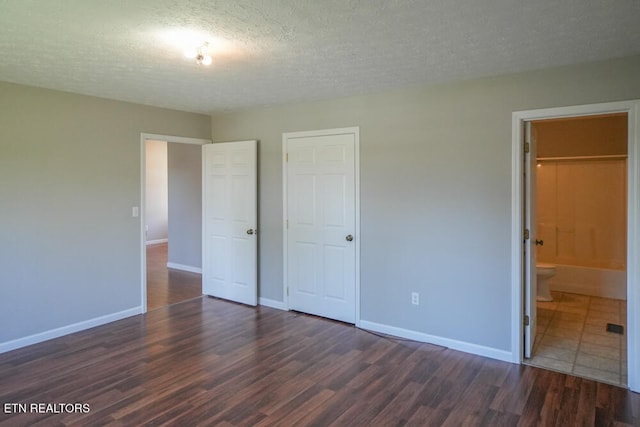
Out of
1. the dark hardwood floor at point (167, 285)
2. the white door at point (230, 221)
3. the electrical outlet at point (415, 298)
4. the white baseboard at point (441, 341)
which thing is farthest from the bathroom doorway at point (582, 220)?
the dark hardwood floor at point (167, 285)

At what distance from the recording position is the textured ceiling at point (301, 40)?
213 cm

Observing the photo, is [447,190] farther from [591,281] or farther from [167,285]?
[167,285]

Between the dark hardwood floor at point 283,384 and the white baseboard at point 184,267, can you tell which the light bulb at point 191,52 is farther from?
the white baseboard at point 184,267

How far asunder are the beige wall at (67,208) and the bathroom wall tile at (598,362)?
14.5ft

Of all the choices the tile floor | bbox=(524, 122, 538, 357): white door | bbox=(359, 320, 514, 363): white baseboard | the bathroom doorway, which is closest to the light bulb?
bbox=(524, 122, 538, 357): white door

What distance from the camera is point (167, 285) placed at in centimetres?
603

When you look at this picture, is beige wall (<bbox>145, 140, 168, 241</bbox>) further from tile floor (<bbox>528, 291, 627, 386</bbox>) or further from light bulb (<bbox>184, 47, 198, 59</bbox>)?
tile floor (<bbox>528, 291, 627, 386</bbox>)

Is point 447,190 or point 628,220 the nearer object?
point 628,220

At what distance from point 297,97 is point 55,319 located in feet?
10.5

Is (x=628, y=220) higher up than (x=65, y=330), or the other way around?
(x=628, y=220)

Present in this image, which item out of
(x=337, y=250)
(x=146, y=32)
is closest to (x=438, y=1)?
(x=146, y=32)

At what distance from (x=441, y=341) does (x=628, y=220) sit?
5.78ft

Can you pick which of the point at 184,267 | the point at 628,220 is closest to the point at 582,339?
the point at 628,220

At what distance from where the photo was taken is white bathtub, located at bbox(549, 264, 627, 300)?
533 cm
